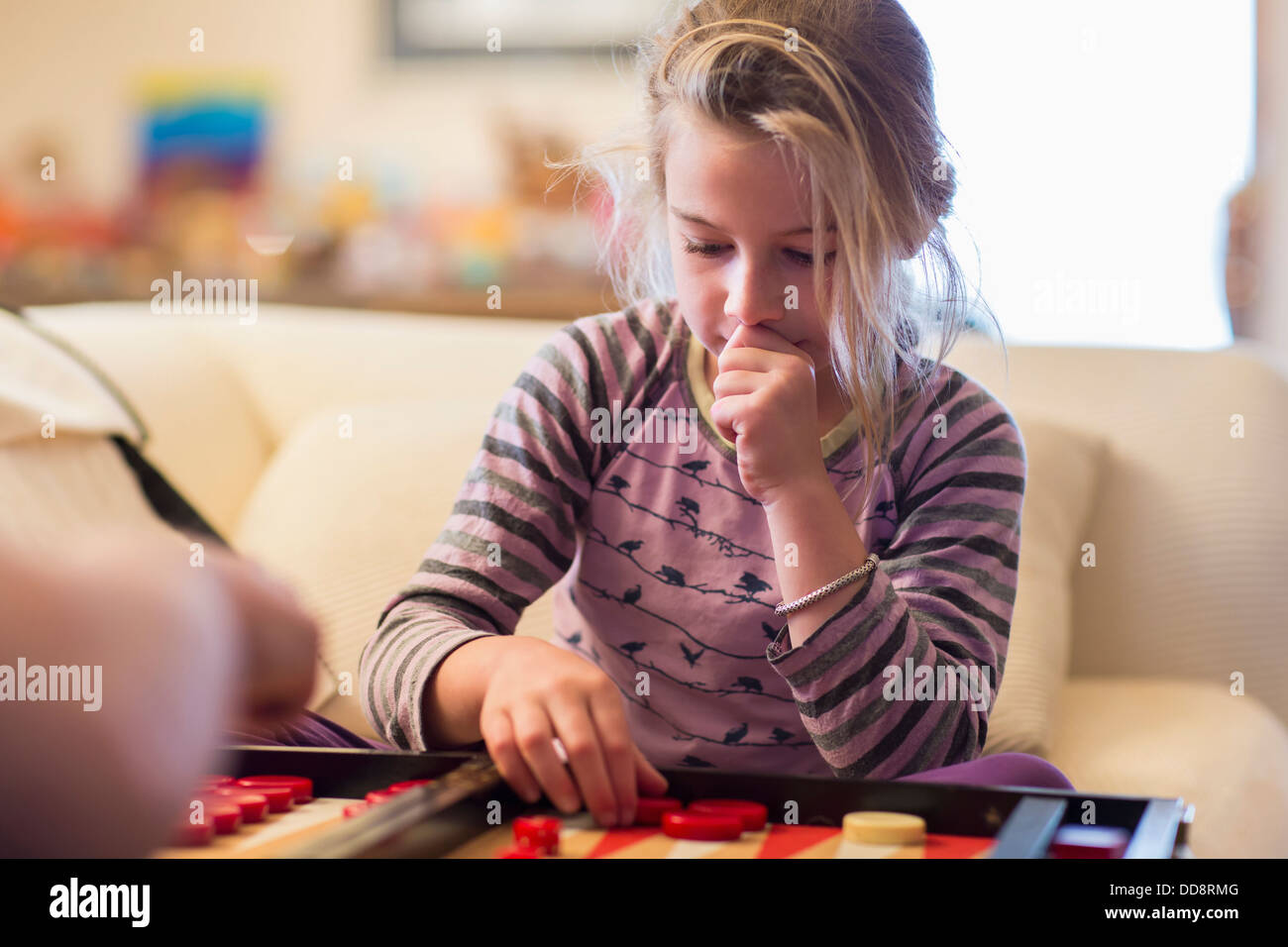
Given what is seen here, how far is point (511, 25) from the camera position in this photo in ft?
8.95

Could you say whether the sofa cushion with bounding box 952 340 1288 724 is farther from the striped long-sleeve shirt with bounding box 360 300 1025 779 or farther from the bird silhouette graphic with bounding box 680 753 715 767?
the bird silhouette graphic with bounding box 680 753 715 767

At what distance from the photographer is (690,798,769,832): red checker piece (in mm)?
532

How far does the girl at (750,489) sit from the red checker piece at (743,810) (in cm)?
3

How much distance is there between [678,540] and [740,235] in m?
0.25

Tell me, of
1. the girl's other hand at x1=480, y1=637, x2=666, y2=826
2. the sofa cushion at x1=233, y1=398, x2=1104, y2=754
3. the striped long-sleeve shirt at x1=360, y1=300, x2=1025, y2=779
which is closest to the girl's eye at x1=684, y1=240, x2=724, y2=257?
the striped long-sleeve shirt at x1=360, y1=300, x2=1025, y2=779

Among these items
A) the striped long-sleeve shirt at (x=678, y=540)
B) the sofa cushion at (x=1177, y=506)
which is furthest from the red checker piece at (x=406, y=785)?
the sofa cushion at (x=1177, y=506)

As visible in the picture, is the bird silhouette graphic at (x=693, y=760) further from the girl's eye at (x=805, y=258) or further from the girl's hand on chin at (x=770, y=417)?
the girl's eye at (x=805, y=258)

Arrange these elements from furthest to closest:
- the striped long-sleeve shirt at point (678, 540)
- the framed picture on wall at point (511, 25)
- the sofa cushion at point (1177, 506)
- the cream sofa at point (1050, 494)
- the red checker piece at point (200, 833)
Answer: the framed picture on wall at point (511, 25) < the sofa cushion at point (1177, 506) < the cream sofa at point (1050, 494) < the striped long-sleeve shirt at point (678, 540) < the red checker piece at point (200, 833)

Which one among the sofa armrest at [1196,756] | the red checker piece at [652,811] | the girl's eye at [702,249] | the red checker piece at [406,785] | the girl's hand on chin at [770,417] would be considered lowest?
the sofa armrest at [1196,756]

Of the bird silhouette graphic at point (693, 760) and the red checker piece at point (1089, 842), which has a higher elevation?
the red checker piece at point (1089, 842)

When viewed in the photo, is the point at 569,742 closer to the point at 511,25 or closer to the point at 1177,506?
the point at 1177,506

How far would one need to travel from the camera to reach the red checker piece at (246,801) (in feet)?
1.72
